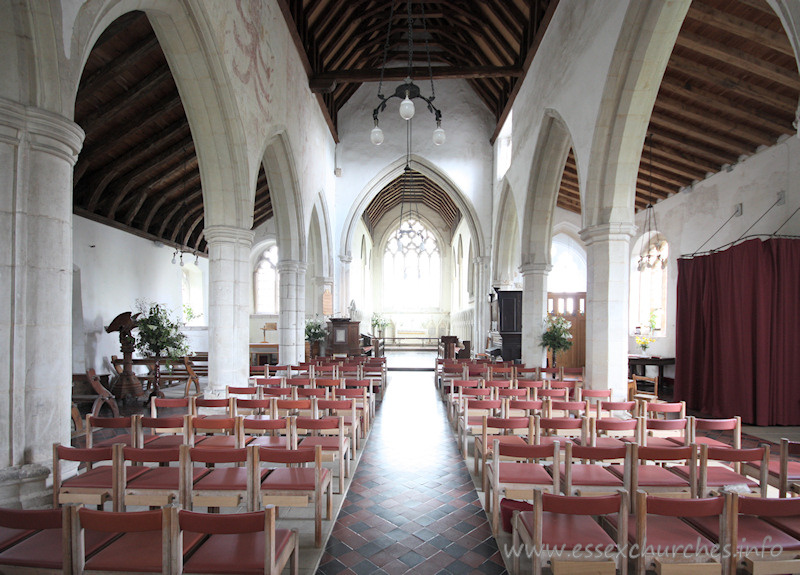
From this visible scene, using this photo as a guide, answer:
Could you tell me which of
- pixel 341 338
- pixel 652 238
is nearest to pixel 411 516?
pixel 341 338

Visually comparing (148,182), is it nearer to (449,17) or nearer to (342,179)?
(342,179)

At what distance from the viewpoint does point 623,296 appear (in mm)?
6113

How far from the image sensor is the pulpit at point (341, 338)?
41.1 ft

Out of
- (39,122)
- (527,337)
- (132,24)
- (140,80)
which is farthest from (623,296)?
(140,80)

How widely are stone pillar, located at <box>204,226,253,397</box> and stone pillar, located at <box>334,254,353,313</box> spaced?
8654 mm

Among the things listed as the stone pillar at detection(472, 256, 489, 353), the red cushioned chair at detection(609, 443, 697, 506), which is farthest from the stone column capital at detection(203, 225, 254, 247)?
the stone pillar at detection(472, 256, 489, 353)

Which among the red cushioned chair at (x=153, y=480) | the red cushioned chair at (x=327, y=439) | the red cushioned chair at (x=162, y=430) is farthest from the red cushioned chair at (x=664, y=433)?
the red cushioned chair at (x=162, y=430)

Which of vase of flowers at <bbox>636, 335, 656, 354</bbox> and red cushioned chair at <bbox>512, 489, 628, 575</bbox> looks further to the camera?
vase of flowers at <bbox>636, 335, 656, 354</bbox>

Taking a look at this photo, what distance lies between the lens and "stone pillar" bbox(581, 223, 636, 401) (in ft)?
19.9

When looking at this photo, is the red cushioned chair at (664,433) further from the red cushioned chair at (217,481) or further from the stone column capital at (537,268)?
the stone column capital at (537,268)

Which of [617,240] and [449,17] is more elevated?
[449,17]

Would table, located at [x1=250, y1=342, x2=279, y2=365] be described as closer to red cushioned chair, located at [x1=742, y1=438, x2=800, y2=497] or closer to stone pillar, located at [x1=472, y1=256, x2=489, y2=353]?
stone pillar, located at [x1=472, y1=256, x2=489, y2=353]

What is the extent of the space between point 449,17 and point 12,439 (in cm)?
1236

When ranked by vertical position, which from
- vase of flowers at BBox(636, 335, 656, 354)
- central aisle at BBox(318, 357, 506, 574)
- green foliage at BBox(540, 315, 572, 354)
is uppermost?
green foliage at BBox(540, 315, 572, 354)
